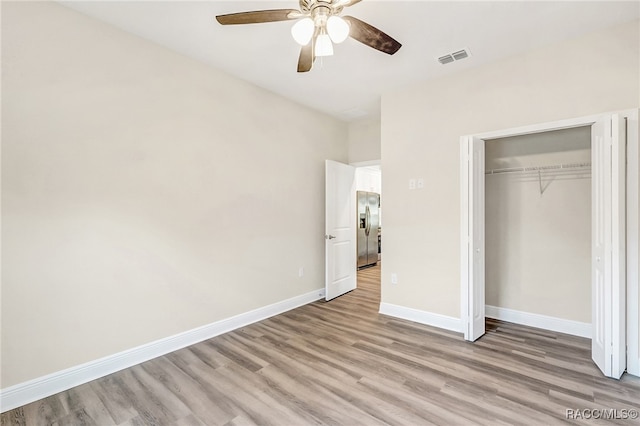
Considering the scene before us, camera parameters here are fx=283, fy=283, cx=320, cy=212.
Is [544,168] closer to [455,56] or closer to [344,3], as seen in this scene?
[455,56]

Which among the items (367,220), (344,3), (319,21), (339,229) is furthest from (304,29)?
(367,220)

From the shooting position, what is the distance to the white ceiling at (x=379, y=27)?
217 centimetres

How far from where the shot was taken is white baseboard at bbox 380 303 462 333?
124 inches

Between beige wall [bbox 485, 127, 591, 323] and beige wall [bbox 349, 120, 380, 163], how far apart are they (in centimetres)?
164

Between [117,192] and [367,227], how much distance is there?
535 centimetres

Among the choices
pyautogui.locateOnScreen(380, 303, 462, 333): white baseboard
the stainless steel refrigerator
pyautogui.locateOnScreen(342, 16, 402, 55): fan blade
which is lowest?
pyautogui.locateOnScreen(380, 303, 462, 333): white baseboard

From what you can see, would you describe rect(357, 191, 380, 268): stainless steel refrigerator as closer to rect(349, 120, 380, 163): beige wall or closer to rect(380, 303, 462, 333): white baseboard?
rect(349, 120, 380, 163): beige wall

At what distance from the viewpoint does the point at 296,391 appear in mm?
2098

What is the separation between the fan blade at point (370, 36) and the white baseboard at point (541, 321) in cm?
316

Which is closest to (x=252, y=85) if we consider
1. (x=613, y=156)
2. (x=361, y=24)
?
(x=361, y=24)

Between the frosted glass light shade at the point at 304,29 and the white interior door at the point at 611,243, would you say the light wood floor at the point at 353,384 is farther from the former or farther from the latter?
the frosted glass light shade at the point at 304,29

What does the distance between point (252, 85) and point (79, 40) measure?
1639mm

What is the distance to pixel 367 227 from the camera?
22.6ft

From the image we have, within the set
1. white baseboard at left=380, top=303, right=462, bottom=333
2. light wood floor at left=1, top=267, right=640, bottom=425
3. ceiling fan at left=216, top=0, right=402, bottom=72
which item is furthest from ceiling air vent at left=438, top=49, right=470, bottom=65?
light wood floor at left=1, top=267, right=640, bottom=425
